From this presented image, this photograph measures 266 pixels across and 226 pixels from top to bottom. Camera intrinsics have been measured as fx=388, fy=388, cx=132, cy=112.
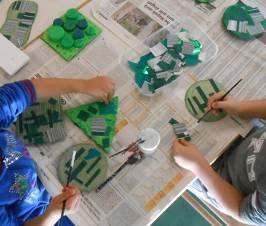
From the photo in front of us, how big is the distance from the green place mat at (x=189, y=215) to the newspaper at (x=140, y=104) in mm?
441

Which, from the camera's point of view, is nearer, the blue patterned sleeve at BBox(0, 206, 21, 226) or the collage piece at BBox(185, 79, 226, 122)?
the blue patterned sleeve at BBox(0, 206, 21, 226)

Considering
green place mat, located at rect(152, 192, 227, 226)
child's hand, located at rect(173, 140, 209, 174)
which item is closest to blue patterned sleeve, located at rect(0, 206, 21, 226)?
child's hand, located at rect(173, 140, 209, 174)

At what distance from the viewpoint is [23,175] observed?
73 centimetres

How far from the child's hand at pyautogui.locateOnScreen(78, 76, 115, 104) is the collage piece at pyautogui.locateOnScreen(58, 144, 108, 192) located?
0.34 ft

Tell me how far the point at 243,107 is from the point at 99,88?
0.29 m

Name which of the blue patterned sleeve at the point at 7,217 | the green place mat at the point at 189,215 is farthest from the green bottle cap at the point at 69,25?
the green place mat at the point at 189,215

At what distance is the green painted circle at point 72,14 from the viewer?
872 mm

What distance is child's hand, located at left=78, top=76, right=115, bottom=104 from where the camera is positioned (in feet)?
2.59

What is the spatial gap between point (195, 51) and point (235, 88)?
119mm

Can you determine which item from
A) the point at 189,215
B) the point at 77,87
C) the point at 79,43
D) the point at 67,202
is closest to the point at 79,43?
the point at 79,43

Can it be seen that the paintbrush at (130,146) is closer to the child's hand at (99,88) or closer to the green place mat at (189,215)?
the child's hand at (99,88)

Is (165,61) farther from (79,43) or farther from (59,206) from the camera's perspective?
(59,206)

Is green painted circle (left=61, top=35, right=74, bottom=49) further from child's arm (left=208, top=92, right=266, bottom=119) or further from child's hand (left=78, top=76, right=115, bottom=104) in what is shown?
child's arm (left=208, top=92, right=266, bottom=119)

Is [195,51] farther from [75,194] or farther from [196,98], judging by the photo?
[75,194]
